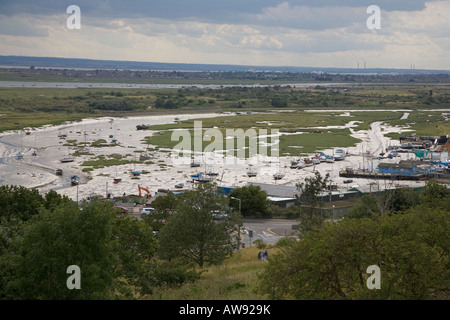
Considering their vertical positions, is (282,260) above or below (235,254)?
above

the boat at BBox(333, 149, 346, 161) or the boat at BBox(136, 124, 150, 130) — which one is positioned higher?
the boat at BBox(136, 124, 150, 130)

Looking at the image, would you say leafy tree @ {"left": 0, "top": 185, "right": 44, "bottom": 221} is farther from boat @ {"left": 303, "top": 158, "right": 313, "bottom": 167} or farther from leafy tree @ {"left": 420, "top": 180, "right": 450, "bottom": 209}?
boat @ {"left": 303, "top": 158, "right": 313, "bottom": 167}

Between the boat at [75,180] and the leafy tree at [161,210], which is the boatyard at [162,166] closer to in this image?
the boat at [75,180]

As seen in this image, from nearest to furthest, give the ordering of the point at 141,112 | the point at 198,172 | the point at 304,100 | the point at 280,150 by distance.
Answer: the point at 198,172
the point at 280,150
the point at 141,112
the point at 304,100

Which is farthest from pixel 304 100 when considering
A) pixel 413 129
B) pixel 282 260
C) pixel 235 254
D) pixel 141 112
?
pixel 282 260

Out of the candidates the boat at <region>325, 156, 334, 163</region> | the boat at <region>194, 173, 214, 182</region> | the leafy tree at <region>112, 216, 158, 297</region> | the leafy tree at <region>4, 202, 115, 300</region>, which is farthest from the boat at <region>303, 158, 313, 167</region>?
the leafy tree at <region>4, 202, 115, 300</region>

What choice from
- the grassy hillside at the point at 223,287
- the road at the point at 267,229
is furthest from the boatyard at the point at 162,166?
the grassy hillside at the point at 223,287
